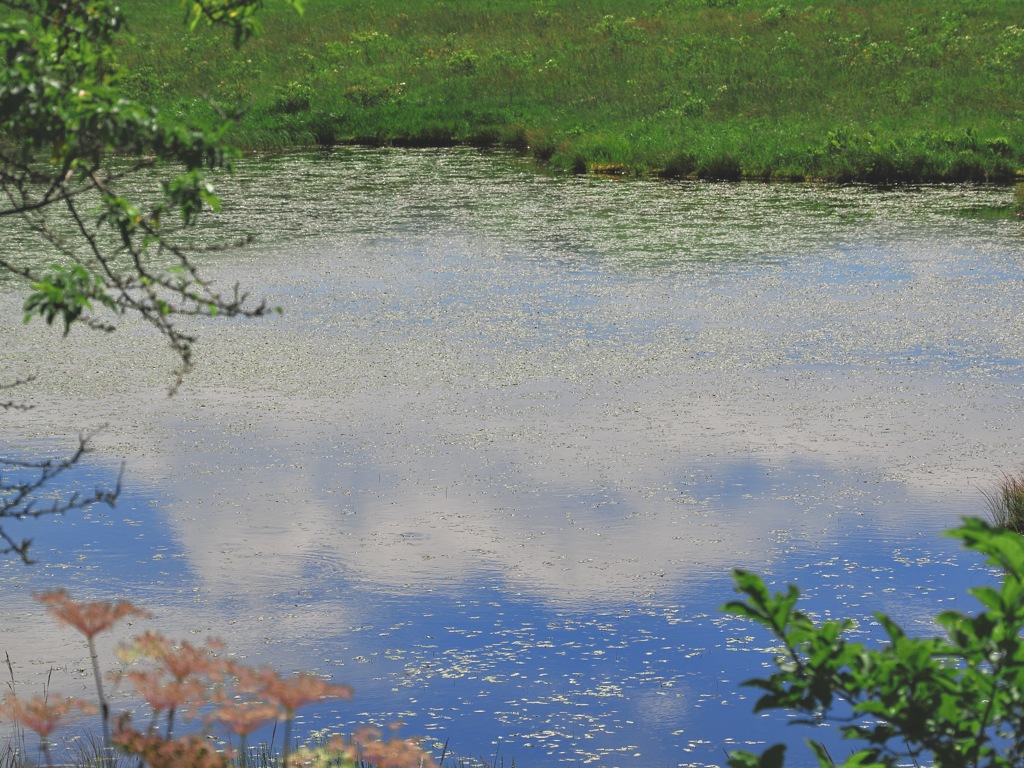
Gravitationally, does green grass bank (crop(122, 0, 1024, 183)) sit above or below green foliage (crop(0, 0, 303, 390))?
above

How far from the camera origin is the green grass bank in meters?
19.9

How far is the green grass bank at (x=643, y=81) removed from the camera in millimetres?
19891

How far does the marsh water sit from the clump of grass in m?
0.10

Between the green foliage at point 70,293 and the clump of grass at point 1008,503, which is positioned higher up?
the clump of grass at point 1008,503

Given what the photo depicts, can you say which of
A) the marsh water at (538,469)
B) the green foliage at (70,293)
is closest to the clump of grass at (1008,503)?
the marsh water at (538,469)

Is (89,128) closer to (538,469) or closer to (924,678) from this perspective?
(924,678)

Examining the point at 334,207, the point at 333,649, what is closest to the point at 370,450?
the point at 333,649

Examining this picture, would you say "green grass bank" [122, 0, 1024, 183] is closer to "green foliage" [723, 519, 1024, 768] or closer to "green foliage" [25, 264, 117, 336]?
"green foliage" [25, 264, 117, 336]

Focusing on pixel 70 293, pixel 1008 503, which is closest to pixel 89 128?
pixel 70 293

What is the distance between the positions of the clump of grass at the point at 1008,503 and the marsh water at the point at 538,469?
101 millimetres

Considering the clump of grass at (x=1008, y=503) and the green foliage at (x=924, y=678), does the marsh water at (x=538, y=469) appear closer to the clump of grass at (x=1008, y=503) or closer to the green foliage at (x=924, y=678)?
the clump of grass at (x=1008, y=503)

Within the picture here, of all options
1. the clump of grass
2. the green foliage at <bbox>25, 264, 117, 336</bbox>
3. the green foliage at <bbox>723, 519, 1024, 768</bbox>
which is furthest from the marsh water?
the green foliage at <bbox>723, 519, 1024, 768</bbox>

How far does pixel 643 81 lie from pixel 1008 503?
64.8 feet

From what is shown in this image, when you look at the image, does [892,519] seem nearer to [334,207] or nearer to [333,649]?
[333,649]
